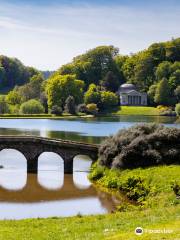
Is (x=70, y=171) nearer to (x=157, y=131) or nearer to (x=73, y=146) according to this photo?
(x=73, y=146)

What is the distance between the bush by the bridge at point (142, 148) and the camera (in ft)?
146

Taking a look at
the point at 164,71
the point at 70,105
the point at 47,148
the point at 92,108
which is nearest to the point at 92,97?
the point at 92,108

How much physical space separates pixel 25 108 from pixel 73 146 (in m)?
111

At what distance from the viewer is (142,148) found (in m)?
45.0

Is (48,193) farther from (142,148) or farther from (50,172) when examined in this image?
(50,172)

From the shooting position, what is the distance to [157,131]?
47.6m

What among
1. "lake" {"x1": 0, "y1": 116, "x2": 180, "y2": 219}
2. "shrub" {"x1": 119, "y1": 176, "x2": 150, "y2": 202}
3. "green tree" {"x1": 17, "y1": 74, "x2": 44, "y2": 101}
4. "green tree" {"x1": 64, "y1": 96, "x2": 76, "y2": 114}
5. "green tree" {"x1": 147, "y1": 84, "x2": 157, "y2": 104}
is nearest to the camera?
"lake" {"x1": 0, "y1": 116, "x2": 180, "y2": 219}

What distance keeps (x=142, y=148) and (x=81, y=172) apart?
890 centimetres

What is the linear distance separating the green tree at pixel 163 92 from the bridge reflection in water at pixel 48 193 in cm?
12781

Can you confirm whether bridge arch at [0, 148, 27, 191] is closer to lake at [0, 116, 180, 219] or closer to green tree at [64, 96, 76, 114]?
lake at [0, 116, 180, 219]

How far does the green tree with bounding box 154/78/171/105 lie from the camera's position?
180 meters

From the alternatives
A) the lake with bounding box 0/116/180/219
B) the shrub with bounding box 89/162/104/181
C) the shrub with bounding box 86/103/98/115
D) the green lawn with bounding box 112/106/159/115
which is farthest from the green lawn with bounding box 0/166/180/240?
the green lawn with bounding box 112/106/159/115

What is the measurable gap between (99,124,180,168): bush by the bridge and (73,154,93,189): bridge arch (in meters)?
2.60

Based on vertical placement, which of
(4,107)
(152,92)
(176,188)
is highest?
(152,92)
